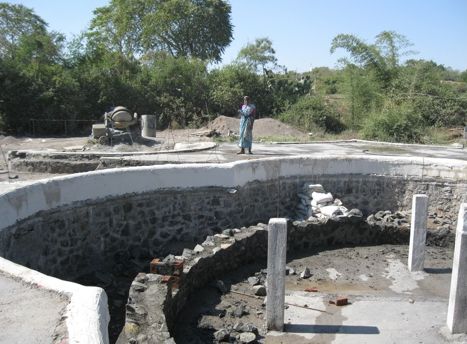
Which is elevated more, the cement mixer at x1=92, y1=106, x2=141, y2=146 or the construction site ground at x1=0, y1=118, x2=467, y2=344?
the cement mixer at x1=92, y1=106, x2=141, y2=146

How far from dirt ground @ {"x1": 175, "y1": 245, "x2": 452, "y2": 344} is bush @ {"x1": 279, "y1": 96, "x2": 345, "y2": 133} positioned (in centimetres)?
1326

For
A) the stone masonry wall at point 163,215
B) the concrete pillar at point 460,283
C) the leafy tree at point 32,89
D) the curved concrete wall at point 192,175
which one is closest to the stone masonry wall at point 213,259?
the stone masonry wall at point 163,215

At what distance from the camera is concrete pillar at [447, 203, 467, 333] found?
581 cm

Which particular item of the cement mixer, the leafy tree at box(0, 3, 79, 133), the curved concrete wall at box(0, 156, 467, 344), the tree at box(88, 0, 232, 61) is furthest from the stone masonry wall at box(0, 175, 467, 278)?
the tree at box(88, 0, 232, 61)

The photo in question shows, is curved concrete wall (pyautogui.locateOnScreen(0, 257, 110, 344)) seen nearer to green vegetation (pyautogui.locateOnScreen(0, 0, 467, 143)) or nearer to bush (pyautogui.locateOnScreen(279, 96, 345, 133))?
green vegetation (pyautogui.locateOnScreen(0, 0, 467, 143))

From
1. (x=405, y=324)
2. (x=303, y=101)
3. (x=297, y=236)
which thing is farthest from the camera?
(x=303, y=101)

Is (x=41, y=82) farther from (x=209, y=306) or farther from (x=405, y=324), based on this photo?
(x=405, y=324)

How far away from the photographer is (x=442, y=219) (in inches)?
414

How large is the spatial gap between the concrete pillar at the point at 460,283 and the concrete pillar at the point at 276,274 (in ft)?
6.68

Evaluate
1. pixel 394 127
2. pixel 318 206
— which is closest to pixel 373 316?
pixel 318 206

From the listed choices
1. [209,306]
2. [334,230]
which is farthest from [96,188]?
[334,230]

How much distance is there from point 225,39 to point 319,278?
29.1 m

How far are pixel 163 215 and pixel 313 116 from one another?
1496 cm

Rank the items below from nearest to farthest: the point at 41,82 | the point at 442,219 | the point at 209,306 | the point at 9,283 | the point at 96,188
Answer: the point at 9,283 < the point at 209,306 < the point at 96,188 < the point at 442,219 < the point at 41,82
